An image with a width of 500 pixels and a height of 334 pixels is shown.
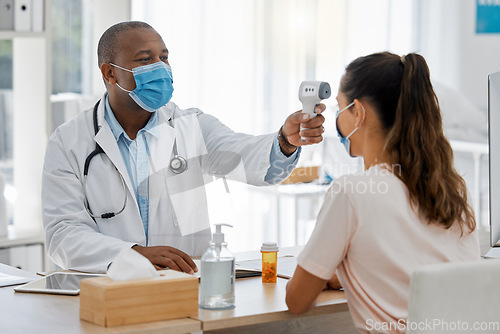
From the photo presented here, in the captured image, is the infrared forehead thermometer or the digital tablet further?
the infrared forehead thermometer

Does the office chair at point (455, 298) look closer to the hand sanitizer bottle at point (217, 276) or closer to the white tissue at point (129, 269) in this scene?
the hand sanitizer bottle at point (217, 276)

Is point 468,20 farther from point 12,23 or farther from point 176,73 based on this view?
point 12,23

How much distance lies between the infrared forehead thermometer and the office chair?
677mm

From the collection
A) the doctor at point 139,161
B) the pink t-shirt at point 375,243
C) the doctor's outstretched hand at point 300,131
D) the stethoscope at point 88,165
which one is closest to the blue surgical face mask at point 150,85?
the doctor at point 139,161

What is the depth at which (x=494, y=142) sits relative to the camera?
183cm

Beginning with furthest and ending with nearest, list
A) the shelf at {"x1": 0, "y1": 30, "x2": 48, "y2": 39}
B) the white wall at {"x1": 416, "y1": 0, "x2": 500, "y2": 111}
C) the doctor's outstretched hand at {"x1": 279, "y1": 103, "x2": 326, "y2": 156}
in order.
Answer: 1. the white wall at {"x1": 416, "y1": 0, "x2": 500, "y2": 111}
2. the shelf at {"x1": 0, "y1": 30, "x2": 48, "y2": 39}
3. the doctor's outstretched hand at {"x1": 279, "y1": 103, "x2": 326, "y2": 156}

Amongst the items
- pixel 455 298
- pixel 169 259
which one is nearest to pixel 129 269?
pixel 169 259

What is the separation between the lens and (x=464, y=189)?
1.49 meters

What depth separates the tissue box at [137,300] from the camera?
1.31 metres

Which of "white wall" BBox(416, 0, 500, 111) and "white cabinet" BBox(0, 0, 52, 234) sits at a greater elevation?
"white wall" BBox(416, 0, 500, 111)

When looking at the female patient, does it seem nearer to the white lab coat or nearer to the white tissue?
the white tissue

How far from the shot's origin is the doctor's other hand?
5.54ft

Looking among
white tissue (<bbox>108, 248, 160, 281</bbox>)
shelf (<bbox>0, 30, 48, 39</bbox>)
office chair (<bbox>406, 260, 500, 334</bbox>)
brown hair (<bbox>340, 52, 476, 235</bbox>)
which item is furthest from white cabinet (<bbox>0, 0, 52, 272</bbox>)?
office chair (<bbox>406, 260, 500, 334</bbox>)

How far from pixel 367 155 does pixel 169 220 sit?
818mm
